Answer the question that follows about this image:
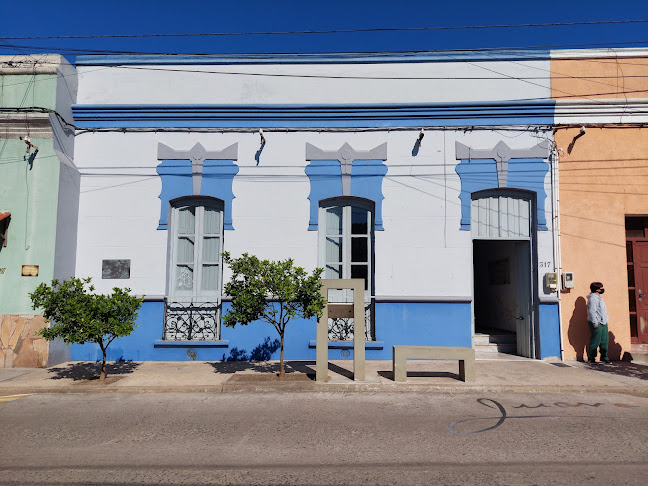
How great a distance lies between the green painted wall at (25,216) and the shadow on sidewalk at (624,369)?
10.8 meters

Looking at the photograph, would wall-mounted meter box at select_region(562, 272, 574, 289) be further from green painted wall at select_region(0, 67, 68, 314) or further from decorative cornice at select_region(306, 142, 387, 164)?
green painted wall at select_region(0, 67, 68, 314)

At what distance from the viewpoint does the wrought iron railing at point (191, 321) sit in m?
10.5

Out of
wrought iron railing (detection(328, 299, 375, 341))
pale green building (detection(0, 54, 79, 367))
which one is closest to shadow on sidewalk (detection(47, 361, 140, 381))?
pale green building (detection(0, 54, 79, 367))

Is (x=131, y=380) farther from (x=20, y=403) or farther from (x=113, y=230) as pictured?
(x=113, y=230)

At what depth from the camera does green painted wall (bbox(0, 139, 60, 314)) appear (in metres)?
9.77

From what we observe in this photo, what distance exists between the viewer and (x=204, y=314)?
10594 millimetres

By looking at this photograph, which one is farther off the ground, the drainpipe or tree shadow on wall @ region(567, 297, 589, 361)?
the drainpipe

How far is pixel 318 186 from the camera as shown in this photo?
10.6 m

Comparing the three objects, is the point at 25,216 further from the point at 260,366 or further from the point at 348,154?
the point at 348,154

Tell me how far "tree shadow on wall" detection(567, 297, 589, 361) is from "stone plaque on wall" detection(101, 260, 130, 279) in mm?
9375

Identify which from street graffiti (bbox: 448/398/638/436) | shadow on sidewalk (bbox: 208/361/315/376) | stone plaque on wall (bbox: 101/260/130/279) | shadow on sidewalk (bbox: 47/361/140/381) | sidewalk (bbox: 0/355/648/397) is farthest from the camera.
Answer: stone plaque on wall (bbox: 101/260/130/279)

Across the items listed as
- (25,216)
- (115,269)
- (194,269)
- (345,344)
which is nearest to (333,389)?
(345,344)

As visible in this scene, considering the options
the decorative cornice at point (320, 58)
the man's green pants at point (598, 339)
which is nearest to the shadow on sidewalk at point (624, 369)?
the man's green pants at point (598, 339)

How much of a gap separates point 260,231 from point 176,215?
1.95 m
